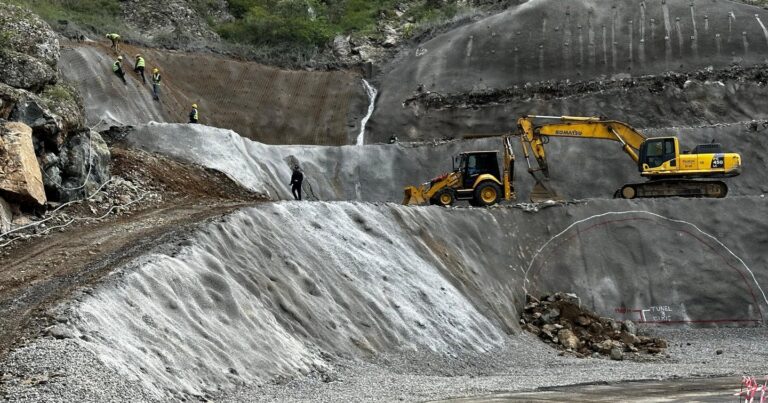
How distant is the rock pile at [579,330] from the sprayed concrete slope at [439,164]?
10.9 meters

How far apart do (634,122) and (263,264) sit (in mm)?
26449

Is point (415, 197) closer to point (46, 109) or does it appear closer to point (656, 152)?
point (656, 152)

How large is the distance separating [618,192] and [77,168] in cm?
1794

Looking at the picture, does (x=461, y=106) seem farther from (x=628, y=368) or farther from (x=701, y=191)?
(x=628, y=368)

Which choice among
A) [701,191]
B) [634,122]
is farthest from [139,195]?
[634,122]

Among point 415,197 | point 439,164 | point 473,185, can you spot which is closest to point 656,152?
point 473,185

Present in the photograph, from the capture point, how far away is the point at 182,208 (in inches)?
889

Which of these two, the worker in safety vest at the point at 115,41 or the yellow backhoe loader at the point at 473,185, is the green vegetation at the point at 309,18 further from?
the yellow backhoe loader at the point at 473,185

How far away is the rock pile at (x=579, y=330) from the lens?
22.2m

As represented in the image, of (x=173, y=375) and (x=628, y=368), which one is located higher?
(x=173, y=375)

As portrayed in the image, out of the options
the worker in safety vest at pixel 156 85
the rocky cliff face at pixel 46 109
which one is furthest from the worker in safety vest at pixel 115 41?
the rocky cliff face at pixel 46 109

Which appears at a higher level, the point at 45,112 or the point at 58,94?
the point at 58,94

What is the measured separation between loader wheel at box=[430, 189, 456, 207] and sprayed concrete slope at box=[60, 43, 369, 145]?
12.0 meters

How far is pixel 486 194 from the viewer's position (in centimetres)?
2956
